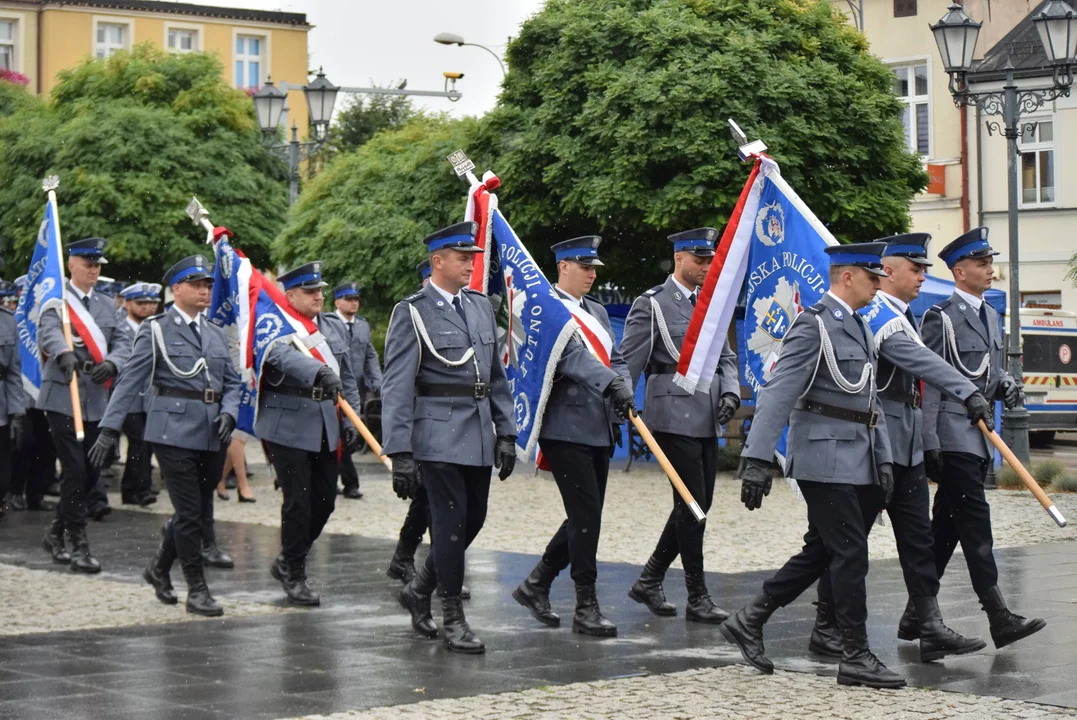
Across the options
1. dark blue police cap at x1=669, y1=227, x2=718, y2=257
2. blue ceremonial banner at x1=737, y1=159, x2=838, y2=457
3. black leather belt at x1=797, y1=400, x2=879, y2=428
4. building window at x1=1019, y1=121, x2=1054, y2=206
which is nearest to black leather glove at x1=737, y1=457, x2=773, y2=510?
black leather belt at x1=797, y1=400, x2=879, y2=428

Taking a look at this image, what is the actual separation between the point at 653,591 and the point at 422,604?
1.46 metres

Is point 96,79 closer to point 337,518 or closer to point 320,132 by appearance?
point 320,132

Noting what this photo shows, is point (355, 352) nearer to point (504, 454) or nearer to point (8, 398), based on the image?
point (8, 398)

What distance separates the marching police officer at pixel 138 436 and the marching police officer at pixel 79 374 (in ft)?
2.43

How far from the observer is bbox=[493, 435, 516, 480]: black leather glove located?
8758 mm

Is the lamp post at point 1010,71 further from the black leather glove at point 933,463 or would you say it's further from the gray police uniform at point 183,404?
the gray police uniform at point 183,404

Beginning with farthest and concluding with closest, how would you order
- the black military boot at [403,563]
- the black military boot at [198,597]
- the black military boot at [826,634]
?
the black military boot at [403,563], the black military boot at [198,597], the black military boot at [826,634]

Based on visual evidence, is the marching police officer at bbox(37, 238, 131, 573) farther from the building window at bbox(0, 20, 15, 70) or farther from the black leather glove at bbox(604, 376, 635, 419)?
the building window at bbox(0, 20, 15, 70)

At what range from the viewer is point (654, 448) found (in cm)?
891

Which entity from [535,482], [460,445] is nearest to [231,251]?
[460,445]

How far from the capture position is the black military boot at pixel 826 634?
8.31 metres

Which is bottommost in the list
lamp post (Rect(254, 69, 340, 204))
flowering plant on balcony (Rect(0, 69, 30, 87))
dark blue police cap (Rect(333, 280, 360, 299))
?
dark blue police cap (Rect(333, 280, 360, 299))

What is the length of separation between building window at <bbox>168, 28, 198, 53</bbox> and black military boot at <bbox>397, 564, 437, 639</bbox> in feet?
157

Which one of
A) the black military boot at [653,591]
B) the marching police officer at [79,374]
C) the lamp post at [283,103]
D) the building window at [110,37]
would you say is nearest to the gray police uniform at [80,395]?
the marching police officer at [79,374]
